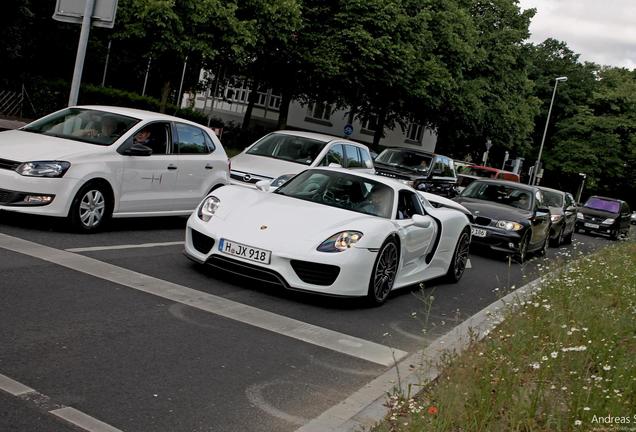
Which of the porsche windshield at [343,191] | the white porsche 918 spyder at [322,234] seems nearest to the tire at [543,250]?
the white porsche 918 spyder at [322,234]

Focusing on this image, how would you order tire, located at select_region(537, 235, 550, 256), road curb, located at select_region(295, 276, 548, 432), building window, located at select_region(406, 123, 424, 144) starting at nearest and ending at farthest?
road curb, located at select_region(295, 276, 548, 432) < tire, located at select_region(537, 235, 550, 256) < building window, located at select_region(406, 123, 424, 144)

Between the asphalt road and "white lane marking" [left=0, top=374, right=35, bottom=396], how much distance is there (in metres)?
0.07

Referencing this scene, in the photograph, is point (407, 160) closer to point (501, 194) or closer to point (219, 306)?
point (501, 194)

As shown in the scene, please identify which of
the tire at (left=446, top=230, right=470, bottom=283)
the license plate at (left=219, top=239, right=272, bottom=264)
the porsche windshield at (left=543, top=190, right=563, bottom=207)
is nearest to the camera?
the license plate at (left=219, top=239, right=272, bottom=264)

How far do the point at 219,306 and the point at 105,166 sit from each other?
361 centimetres

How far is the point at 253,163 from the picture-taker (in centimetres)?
1491

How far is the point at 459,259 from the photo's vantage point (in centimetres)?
1155

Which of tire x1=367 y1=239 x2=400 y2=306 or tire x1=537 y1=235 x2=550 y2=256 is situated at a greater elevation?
tire x1=367 y1=239 x2=400 y2=306

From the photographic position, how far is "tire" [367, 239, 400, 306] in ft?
27.5

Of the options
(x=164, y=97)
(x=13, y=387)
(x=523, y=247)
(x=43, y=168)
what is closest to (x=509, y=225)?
(x=523, y=247)

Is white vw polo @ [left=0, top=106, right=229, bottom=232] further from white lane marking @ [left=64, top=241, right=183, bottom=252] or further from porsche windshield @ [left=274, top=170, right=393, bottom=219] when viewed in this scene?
porsche windshield @ [left=274, top=170, right=393, bottom=219]

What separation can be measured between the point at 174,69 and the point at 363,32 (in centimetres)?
968

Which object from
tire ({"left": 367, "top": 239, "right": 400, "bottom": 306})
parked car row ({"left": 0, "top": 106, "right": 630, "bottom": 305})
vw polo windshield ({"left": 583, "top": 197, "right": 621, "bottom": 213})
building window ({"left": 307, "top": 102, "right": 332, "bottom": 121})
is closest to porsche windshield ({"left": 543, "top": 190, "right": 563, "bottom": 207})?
parked car row ({"left": 0, "top": 106, "right": 630, "bottom": 305})

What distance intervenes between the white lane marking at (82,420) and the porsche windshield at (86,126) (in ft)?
21.6
